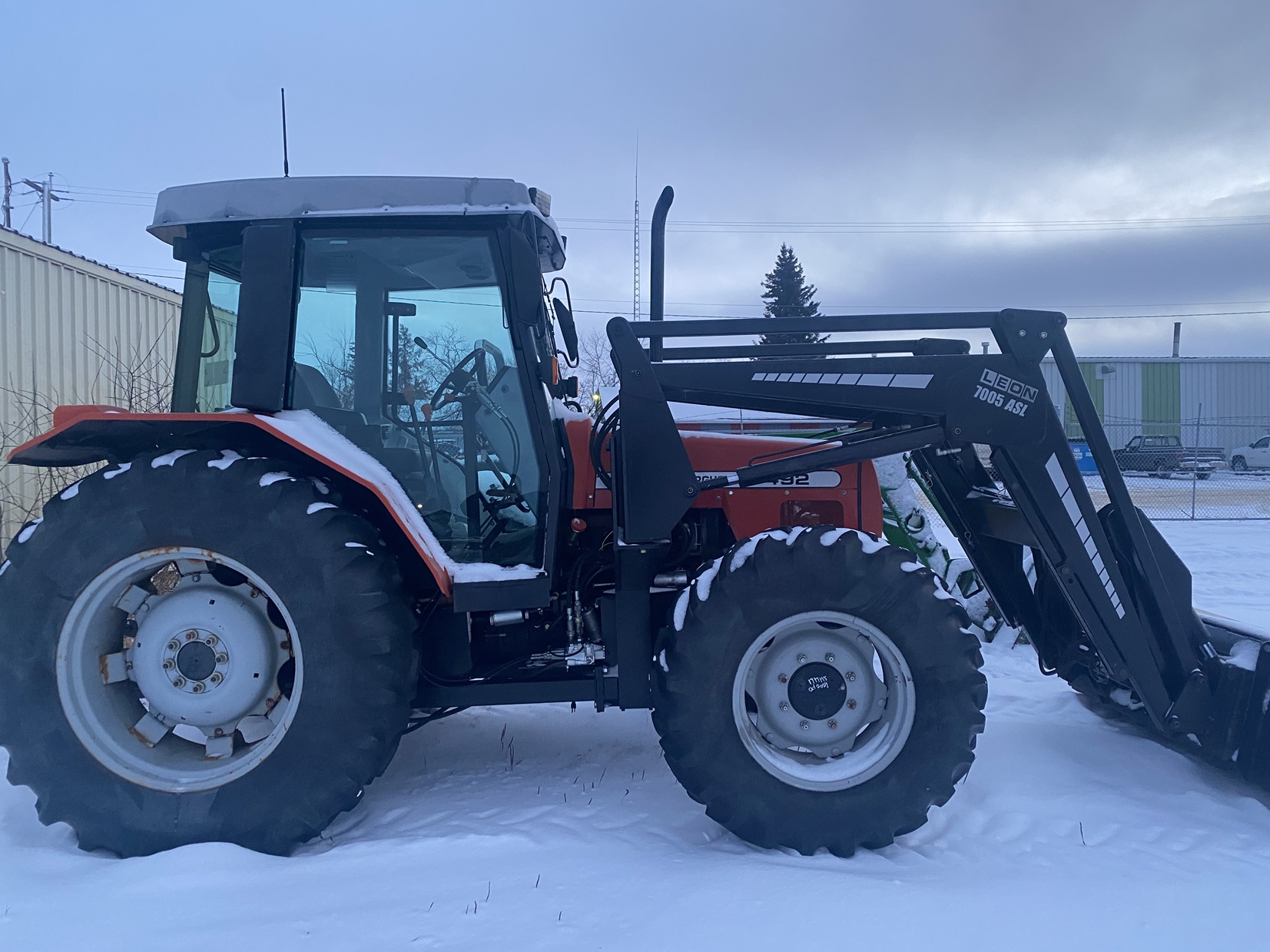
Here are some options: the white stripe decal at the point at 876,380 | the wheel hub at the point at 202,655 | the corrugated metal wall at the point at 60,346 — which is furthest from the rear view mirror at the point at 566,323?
the corrugated metal wall at the point at 60,346

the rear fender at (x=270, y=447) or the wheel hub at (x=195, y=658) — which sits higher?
the rear fender at (x=270, y=447)

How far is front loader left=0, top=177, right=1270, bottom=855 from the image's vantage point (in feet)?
9.42

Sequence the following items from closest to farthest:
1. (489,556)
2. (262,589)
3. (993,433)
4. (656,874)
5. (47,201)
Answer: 1. (656,874)
2. (262,589)
3. (993,433)
4. (489,556)
5. (47,201)

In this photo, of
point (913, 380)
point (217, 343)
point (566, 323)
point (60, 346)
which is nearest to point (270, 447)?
point (217, 343)

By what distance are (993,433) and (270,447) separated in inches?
106

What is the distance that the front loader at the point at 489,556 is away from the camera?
287 cm

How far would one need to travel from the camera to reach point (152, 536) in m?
2.87

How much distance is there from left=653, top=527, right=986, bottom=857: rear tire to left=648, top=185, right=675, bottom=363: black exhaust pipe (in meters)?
0.94

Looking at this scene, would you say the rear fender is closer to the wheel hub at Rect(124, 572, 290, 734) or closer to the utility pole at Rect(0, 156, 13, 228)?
the wheel hub at Rect(124, 572, 290, 734)

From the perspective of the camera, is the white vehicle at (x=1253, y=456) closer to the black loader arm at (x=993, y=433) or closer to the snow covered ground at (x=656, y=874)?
the black loader arm at (x=993, y=433)

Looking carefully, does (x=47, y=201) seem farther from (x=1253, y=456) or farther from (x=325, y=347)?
(x=1253, y=456)

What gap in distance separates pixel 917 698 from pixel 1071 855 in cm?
69

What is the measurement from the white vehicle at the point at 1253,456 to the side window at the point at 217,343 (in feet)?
95.6

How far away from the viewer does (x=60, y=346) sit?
772 cm
